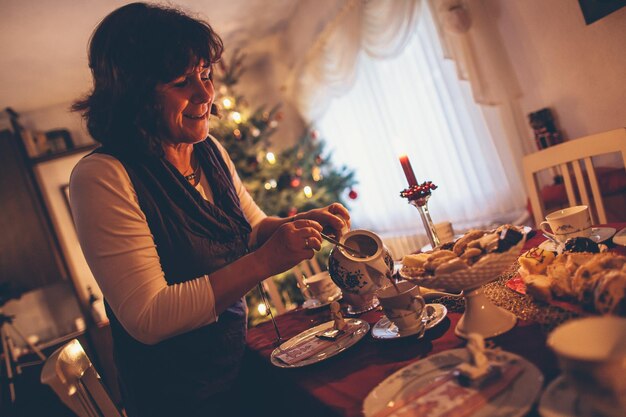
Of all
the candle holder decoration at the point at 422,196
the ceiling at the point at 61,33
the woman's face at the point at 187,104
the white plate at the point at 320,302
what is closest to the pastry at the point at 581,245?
the candle holder decoration at the point at 422,196

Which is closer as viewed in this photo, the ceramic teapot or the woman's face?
the ceramic teapot

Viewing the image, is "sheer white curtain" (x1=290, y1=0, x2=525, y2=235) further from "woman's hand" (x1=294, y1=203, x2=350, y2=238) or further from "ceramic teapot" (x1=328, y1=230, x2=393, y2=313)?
"ceramic teapot" (x1=328, y1=230, x2=393, y2=313)

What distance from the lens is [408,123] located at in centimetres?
348

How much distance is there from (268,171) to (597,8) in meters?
2.44

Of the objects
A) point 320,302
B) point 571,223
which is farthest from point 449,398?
point 320,302

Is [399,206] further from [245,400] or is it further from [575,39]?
[245,400]

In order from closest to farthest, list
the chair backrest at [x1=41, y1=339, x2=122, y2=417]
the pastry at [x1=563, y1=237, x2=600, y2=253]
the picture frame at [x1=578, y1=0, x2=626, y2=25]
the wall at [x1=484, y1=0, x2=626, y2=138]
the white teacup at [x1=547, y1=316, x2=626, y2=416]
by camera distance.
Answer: the white teacup at [x1=547, y1=316, x2=626, y2=416]
the pastry at [x1=563, y1=237, x2=600, y2=253]
the chair backrest at [x1=41, y1=339, x2=122, y2=417]
the picture frame at [x1=578, y1=0, x2=626, y2=25]
the wall at [x1=484, y1=0, x2=626, y2=138]

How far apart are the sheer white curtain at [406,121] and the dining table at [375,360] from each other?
1.56 metres

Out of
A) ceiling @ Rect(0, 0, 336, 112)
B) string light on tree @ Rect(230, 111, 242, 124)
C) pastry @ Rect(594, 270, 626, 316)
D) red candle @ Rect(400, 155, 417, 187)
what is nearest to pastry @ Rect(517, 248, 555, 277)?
pastry @ Rect(594, 270, 626, 316)

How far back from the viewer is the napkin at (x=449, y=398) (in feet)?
2.00

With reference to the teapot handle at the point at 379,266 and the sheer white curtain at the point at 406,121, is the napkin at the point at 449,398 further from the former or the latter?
the sheer white curtain at the point at 406,121

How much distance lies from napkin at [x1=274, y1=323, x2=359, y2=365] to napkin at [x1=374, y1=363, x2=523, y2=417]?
0.36 metres

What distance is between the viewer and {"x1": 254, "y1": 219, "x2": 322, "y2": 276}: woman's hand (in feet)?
3.29

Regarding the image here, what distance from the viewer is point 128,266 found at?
954mm
